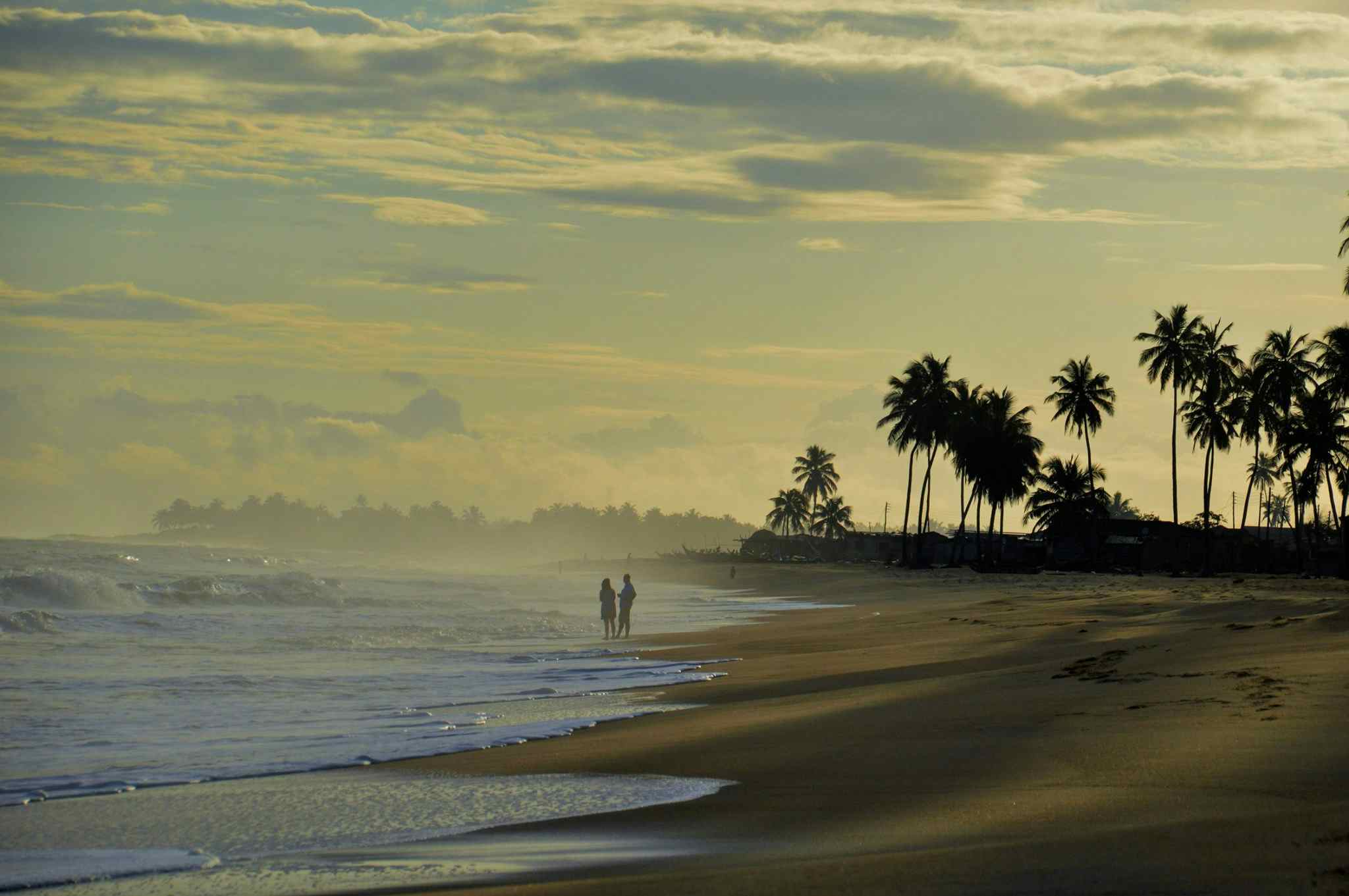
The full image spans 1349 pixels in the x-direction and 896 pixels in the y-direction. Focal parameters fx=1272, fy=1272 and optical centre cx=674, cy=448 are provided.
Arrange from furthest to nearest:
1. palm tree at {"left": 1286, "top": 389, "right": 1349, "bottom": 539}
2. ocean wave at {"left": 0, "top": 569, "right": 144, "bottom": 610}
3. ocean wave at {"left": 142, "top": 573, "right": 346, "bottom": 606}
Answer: palm tree at {"left": 1286, "top": 389, "right": 1349, "bottom": 539}, ocean wave at {"left": 142, "top": 573, "right": 346, "bottom": 606}, ocean wave at {"left": 0, "top": 569, "right": 144, "bottom": 610}

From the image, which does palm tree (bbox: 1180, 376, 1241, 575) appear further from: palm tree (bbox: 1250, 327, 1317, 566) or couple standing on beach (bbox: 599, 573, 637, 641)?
couple standing on beach (bbox: 599, 573, 637, 641)

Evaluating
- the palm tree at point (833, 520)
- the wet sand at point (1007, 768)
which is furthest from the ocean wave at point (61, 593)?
the palm tree at point (833, 520)

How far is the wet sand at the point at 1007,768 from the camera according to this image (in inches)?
214

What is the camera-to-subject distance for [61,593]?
37281mm

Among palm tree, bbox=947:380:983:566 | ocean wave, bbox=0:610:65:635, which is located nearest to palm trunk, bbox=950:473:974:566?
palm tree, bbox=947:380:983:566

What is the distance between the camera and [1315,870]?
4949 mm

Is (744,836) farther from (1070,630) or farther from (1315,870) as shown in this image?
(1070,630)

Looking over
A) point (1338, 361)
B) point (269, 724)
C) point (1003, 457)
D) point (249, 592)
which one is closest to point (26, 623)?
point (269, 724)

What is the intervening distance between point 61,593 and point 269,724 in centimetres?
2798

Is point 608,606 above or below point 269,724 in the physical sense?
above

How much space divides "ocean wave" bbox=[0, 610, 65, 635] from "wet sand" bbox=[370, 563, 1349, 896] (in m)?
15.6

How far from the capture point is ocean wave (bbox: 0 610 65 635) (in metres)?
25.6

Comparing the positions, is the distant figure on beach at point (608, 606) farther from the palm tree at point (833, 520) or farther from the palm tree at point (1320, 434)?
the palm tree at point (833, 520)

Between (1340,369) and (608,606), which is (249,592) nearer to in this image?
(608,606)
